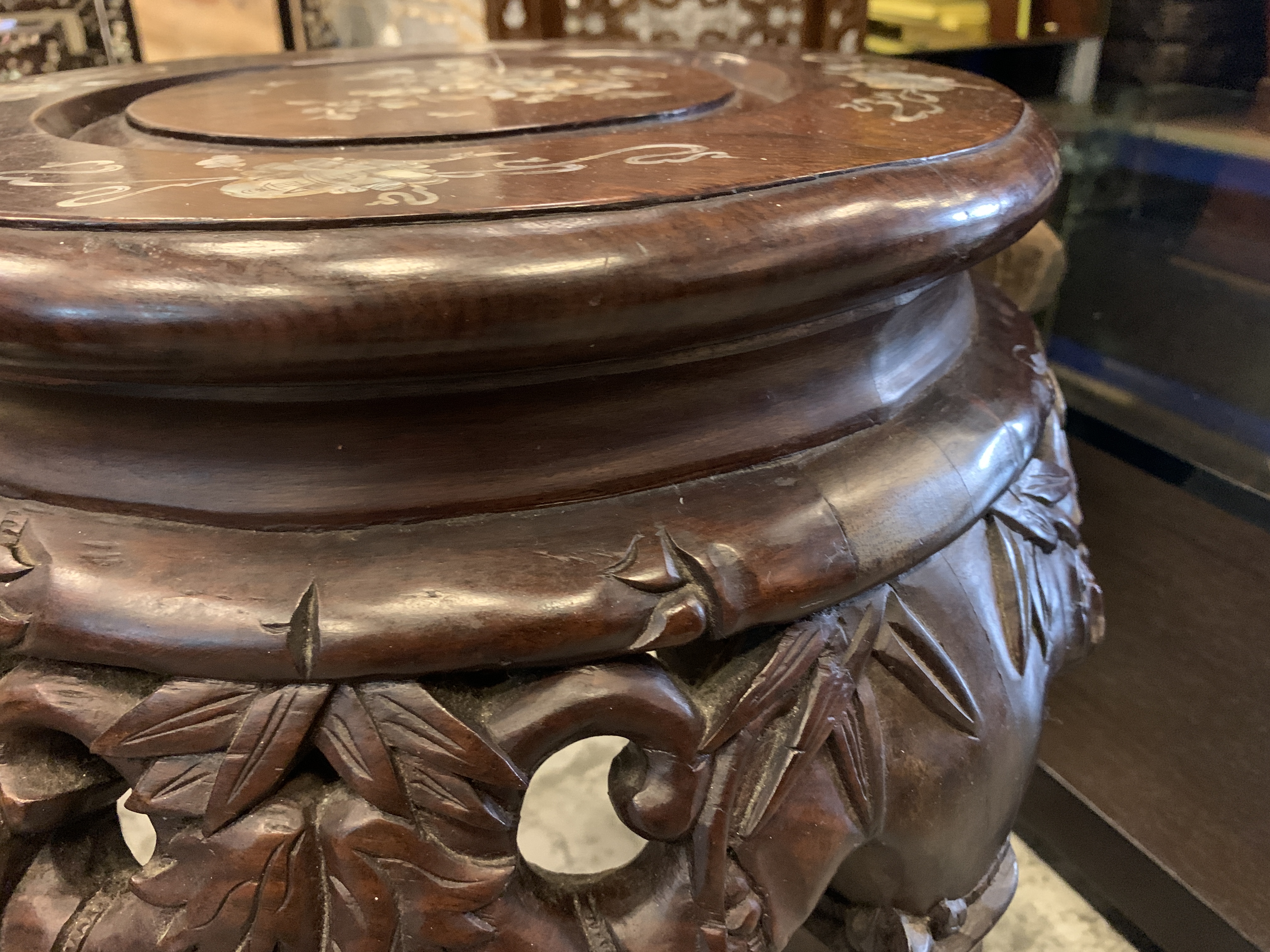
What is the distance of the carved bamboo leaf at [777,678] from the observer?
40 cm

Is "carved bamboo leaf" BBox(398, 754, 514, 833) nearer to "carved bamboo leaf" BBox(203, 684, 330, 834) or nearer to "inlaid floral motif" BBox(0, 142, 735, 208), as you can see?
"carved bamboo leaf" BBox(203, 684, 330, 834)

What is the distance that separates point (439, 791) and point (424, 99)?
1.79 ft

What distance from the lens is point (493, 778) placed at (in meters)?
0.37

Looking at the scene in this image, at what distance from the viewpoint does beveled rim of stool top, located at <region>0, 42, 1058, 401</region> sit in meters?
0.32

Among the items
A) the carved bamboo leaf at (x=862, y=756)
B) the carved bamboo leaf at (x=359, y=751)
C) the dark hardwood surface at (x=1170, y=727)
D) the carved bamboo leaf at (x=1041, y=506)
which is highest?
the carved bamboo leaf at (x=359, y=751)

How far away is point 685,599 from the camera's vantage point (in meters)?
0.38

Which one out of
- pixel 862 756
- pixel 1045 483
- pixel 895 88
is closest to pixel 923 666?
pixel 862 756

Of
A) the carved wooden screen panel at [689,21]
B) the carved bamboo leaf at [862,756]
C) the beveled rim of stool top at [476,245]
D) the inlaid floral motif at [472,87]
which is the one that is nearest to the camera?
the beveled rim of stool top at [476,245]

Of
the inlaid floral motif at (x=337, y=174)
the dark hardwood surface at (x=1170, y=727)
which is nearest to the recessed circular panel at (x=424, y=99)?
the inlaid floral motif at (x=337, y=174)

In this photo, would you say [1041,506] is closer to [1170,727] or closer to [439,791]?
[439,791]

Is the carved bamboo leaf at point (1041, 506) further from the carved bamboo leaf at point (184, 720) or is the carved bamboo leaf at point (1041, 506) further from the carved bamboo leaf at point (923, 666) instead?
the carved bamboo leaf at point (184, 720)

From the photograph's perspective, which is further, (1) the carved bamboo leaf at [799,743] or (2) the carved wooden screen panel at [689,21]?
(2) the carved wooden screen panel at [689,21]

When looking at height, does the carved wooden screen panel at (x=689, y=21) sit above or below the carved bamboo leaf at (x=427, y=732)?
above

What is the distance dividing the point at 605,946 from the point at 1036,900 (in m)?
0.77
